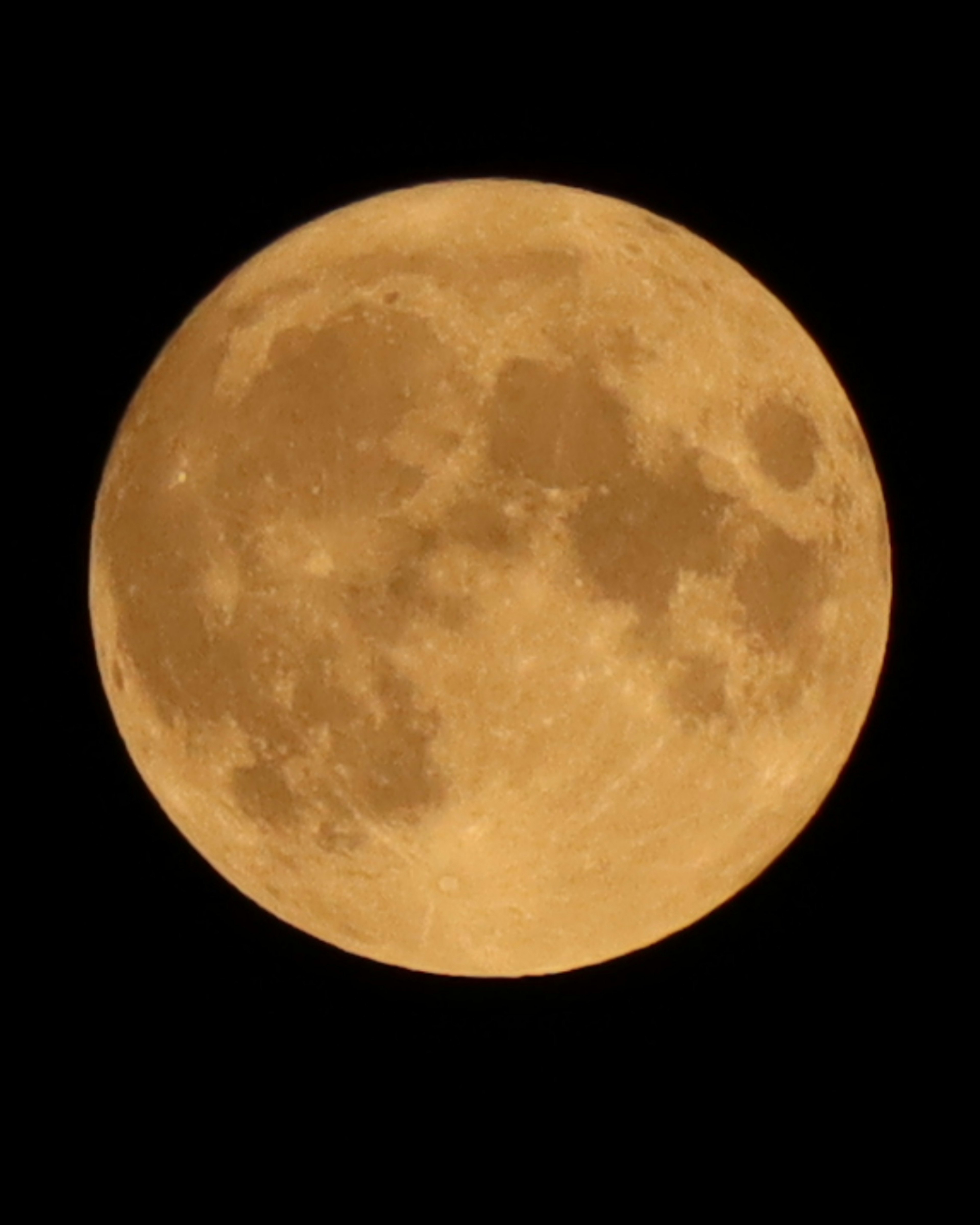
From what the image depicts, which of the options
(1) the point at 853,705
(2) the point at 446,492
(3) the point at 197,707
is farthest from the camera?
(1) the point at 853,705

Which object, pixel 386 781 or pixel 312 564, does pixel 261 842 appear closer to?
pixel 386 781

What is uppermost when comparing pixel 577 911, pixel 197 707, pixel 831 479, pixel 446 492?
pixel 831 479

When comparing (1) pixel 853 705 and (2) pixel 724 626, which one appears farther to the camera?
(1) pixel 853 705

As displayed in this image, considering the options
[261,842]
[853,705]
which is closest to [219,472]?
[261,842]

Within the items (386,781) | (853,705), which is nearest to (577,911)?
(386,781)

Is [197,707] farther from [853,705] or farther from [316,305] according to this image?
[853,705]

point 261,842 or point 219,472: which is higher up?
point 219,472

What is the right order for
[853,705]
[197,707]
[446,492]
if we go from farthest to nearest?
[853,705]
[197,707]
[446,492]
